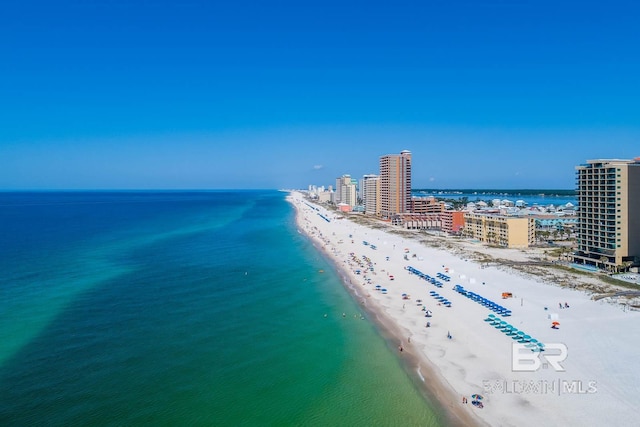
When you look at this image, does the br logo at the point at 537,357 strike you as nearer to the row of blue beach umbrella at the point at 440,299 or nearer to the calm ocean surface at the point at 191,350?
the calm ocean surface at the point at 191,350

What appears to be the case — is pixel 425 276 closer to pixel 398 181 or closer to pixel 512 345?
pixel 512 345

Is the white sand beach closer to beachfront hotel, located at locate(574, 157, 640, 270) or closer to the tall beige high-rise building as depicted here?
beachfront hotel, located at locate(574, 157, 640, 270)

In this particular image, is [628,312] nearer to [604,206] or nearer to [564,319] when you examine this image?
[564,319]

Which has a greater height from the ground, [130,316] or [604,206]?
[604,206]

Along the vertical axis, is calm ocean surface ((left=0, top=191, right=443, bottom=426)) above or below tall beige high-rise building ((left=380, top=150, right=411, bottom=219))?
below

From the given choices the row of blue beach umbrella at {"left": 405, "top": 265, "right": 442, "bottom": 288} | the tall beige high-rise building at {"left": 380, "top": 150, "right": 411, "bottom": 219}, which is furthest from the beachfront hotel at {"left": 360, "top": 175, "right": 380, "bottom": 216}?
the row of blue beach umbrella at {"left": 405, "top": 265, "right": 442, "bottom": 288}

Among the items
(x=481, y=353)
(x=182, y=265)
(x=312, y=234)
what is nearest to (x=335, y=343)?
(x=481, y=353)

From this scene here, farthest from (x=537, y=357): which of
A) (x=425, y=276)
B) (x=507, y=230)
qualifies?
(x=507, y=230)
